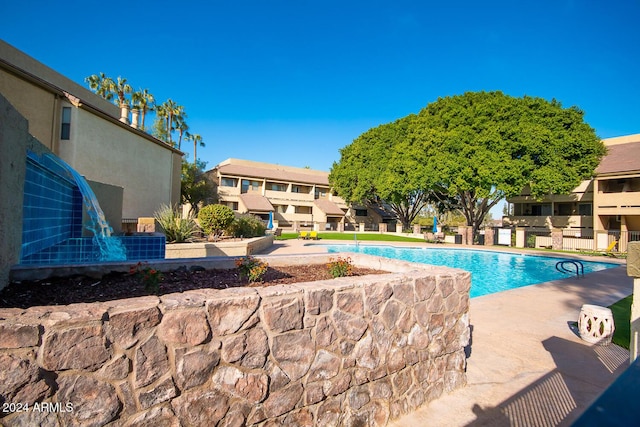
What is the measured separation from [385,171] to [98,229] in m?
30.4

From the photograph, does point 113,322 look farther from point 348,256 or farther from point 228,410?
point 348,256

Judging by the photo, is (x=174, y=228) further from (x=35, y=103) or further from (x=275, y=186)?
(x=275, y=186)

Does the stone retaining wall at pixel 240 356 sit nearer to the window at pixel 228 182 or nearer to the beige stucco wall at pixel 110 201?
the beige stucco wall at pixel 110 201

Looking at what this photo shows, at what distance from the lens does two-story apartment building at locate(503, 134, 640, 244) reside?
25734 mm

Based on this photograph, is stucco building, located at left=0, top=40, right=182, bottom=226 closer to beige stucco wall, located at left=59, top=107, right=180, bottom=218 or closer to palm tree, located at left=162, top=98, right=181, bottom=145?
beige stucco wall, located at left=59, top=107, right=180, bottom=218

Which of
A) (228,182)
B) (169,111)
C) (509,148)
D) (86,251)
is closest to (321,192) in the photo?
(228,182)

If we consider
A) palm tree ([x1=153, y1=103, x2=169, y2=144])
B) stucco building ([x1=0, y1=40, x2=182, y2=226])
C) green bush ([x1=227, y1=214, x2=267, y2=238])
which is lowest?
green bush ([x1=227, y1=214, x2=267, y2=238])

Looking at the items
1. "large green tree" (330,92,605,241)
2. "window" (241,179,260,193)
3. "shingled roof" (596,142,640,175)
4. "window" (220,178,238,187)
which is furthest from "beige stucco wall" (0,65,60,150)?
"shingled roof" (596,142,640,175)

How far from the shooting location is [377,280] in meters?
3.52

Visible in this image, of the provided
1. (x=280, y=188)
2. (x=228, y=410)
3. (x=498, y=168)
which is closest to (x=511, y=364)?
(x=228, y=410)

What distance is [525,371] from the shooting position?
4.62 metres

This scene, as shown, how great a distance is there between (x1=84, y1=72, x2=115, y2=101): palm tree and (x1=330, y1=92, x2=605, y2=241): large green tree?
30.1 m

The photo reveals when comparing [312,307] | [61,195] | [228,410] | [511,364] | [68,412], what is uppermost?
[61,195]

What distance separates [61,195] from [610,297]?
13695 mm
